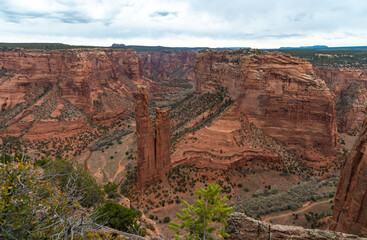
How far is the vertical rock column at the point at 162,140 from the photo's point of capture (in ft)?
102

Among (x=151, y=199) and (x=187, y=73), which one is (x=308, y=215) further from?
(x=187, y=73)

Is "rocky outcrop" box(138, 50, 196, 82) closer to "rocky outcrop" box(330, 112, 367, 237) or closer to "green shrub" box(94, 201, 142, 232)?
"green shrub" box(94, 201, 142, 232)

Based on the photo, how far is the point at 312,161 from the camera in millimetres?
38906

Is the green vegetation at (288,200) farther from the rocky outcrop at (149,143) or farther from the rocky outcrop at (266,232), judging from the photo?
the rocky outcrop at (266,232)

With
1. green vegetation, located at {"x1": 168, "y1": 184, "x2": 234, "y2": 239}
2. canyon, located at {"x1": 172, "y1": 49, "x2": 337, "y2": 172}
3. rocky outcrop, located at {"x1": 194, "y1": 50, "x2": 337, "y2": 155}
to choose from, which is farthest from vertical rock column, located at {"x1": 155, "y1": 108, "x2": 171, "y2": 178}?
green vegetation, located at {"x1": 168, "y1": 184, "x2": 234, "y2": 239}

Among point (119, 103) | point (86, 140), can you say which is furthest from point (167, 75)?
point (86, 140)

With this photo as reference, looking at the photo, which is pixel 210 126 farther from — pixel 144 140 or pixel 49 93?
pixel 49 93

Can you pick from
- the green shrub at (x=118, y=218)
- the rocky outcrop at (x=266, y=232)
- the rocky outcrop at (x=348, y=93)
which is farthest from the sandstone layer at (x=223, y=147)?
the rocky outcrop at (x=348, y=93)

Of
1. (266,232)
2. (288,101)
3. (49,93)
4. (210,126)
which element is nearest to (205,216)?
(266,232)

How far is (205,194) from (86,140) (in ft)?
161

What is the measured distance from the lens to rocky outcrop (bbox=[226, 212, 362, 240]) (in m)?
10.6

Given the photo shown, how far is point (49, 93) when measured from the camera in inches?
2418

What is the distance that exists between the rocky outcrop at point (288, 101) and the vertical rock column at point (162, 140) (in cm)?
1750

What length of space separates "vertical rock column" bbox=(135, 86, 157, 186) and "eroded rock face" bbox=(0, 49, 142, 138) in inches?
1333
